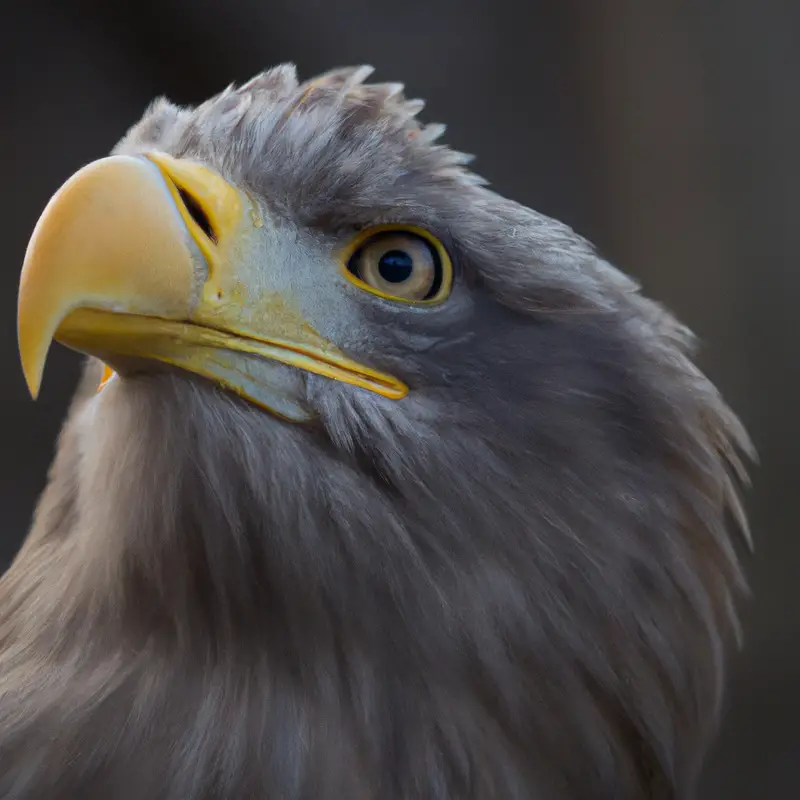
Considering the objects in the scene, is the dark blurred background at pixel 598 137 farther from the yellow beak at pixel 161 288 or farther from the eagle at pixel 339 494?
the yellow beak at pixel 161 288

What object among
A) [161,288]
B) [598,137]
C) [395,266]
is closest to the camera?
[161,288]

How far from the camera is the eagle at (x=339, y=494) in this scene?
3.07 ft

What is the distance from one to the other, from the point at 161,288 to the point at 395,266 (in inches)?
10.6

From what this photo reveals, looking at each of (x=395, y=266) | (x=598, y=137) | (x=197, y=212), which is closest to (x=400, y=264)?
(x=395, y=266)

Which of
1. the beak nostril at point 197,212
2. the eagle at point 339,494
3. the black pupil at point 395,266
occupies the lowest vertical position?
the eagle at point 339,494

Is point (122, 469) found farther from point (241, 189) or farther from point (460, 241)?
point (460, 241)

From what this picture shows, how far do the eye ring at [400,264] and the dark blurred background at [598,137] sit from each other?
1.97m

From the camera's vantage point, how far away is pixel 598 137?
2994 millimetres

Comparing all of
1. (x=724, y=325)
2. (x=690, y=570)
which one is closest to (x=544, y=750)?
(x=690, y=570)

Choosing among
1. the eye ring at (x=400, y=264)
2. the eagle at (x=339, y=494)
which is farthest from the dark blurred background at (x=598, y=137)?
the eye ring at (x=400, y=264)

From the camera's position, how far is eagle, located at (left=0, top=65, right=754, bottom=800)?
936mm

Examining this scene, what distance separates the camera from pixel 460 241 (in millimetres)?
1090

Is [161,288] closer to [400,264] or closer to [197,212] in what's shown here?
[197,212]

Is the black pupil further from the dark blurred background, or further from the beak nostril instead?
the dark blurred background
